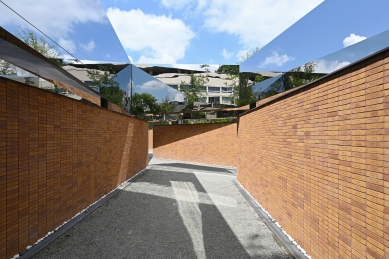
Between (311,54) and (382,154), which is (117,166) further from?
(382,154)

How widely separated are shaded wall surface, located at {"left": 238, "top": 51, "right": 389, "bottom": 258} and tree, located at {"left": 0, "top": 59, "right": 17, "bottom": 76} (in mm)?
4387

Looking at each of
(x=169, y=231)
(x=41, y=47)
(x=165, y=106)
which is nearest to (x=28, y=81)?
(x=41, y=47)

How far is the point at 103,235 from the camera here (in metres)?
4.34

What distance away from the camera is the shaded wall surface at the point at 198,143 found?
595 inches

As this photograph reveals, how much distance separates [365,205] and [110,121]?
716 cm

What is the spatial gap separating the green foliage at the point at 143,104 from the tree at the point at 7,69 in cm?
775

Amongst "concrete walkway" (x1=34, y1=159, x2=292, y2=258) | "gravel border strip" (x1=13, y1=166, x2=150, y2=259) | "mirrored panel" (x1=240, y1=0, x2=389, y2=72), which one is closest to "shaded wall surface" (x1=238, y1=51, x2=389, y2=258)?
"mirrored panel" (x1=240, y1=0, x2=389, y2=72)

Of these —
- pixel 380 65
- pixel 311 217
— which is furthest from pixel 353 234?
pixel 380 65

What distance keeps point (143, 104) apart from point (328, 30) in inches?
400

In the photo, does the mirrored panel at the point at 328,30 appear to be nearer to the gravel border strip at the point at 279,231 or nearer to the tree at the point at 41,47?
the gravel border strip at the point at 279,231

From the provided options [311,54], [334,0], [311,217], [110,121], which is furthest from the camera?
[110,121]

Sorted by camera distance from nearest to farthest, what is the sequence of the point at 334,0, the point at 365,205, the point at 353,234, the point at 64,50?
1. the point at 365,205
2. the point at 353,234
3. the point at 334,0
4. the point at 64,50

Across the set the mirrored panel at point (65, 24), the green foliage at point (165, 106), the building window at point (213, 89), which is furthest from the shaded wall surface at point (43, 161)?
the building window at point (213, 89)

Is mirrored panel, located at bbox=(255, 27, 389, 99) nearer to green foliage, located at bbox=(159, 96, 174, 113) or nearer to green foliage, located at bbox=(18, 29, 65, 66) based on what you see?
green foliage, located at bbox=(18, 29, 65, 66)
